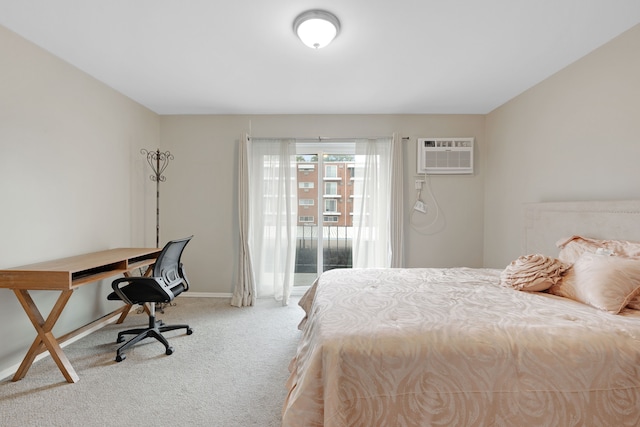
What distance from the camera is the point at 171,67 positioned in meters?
2.46

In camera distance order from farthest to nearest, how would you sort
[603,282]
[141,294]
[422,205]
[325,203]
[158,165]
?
[325,203] < [422,205] < [158,165] < [141,294] < [603,282]

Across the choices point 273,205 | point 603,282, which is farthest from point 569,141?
point 273,205

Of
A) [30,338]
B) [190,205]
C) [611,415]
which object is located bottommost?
[30,338]

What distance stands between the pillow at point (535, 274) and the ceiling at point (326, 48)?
1.61 meters

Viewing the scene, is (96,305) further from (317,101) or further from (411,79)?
(411,79)

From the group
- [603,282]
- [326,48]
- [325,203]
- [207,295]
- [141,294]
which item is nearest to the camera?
[603,282]

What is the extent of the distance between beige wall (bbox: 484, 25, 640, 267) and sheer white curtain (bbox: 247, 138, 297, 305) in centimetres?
253

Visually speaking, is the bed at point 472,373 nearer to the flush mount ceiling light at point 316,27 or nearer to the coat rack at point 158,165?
the flush mount ceiling light at point 316,27

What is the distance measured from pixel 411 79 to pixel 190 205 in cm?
304

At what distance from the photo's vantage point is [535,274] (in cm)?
191

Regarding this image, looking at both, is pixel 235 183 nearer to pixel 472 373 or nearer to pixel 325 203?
pixel 325 203

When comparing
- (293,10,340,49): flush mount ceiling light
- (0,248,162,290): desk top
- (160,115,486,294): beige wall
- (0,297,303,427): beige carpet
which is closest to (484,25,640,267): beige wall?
(160,115,486,294): beige wall

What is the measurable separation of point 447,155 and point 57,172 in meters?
4.07

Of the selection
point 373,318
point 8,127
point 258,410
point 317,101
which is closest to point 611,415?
point 373,318
